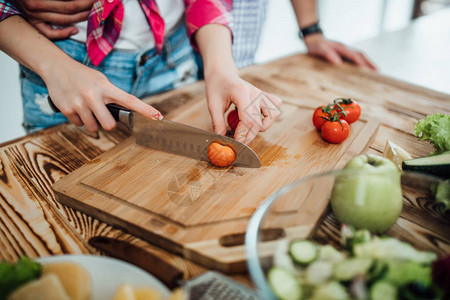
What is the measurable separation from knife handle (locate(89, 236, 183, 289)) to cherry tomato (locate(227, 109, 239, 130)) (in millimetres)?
728

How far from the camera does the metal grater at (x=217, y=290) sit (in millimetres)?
739

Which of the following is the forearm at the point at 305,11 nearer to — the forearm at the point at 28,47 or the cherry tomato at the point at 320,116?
the cherry tomato at the point at 320,116

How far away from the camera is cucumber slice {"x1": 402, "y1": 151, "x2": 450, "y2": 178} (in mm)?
1075

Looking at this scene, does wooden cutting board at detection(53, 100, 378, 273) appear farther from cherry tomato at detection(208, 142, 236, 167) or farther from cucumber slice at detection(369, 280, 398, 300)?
cucumber slice at detection(369, 280, 398, 300)

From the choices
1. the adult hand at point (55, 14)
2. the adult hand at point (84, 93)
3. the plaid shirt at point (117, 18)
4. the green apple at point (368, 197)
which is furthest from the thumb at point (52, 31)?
the green apple at point (368, 197)

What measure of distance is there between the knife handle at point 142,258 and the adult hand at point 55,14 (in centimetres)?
97

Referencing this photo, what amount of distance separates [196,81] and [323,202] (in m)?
1.25

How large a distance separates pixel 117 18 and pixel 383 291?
53.7 inches

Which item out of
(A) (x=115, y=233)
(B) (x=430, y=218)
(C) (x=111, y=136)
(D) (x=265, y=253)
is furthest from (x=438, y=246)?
(C) (x=111, y=136)

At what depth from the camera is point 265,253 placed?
78cm

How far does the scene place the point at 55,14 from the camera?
56.9 inches

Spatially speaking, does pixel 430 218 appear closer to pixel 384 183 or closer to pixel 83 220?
pixel 384 183

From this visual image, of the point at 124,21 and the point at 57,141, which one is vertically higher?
the point at 124,21

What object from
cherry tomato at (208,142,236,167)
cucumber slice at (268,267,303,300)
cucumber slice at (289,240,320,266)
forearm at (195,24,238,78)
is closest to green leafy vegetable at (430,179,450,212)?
cucumber slice at (289,240,320,266)
